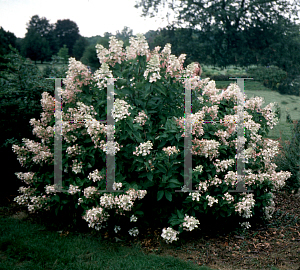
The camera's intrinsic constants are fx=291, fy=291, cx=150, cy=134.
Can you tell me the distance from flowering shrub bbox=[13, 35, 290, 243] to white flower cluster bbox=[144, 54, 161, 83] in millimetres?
11

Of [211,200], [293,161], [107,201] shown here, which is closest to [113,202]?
[107,201]

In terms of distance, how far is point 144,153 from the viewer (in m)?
3.20

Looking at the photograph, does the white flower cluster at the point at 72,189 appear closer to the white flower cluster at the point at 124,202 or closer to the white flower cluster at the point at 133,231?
the white flower cluster at the point at 124,202

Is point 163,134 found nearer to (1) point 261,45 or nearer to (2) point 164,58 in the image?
(2) point 164,58

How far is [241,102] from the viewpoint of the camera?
401cm

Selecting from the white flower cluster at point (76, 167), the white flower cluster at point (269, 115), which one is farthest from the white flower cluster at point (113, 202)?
the white flower cluster at point (269, 115)

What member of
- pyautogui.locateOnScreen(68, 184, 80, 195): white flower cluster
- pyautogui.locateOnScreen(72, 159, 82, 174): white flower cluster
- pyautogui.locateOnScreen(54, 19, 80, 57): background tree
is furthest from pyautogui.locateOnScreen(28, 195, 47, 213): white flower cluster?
pyautogui.locateOnScreen(54, 19, 80, 57): background tree

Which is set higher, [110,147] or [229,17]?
[229,17]

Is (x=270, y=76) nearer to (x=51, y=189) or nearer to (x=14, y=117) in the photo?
(x=14, y=117)

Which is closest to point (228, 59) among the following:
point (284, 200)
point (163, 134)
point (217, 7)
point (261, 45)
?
point (261, 45)

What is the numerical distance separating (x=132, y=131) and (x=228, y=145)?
1.30 m

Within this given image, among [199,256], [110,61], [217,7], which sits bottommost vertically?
[199,256]

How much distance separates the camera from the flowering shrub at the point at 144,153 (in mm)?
3326

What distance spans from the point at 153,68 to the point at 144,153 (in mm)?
957
